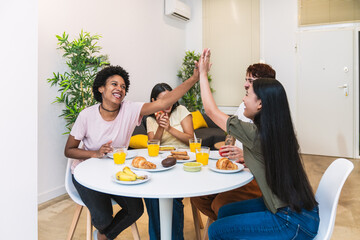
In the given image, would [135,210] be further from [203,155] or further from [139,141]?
[139,141]

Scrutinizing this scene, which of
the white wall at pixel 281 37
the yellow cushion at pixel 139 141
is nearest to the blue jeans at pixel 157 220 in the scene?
the yellow cushion at pixel 139 141

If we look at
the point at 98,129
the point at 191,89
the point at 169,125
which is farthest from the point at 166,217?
the point at 191,89

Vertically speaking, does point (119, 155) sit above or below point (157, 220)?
above

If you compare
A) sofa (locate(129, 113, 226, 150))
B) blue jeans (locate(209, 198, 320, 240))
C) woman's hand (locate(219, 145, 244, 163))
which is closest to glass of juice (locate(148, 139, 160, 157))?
woman's hand (locate(219, 145, 244, 163))

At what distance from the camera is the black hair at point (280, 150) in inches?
48.8

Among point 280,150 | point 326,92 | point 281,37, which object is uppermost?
point 281,37

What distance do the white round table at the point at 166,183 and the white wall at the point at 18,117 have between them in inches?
10.3

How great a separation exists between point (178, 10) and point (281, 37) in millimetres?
1922

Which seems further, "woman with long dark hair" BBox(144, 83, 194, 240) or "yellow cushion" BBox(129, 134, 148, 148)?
"yellow cushion" BBox(129, 134, 148, 148)

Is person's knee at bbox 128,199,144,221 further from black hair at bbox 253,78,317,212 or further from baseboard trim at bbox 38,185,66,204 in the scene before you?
baseboard trim at bbox 38,185,66,204

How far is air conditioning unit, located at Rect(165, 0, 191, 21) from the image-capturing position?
5.12 m

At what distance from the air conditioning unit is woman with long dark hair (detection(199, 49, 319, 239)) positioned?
13.8 ft

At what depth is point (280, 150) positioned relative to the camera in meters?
1.26

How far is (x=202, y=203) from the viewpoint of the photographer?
6.27ft
